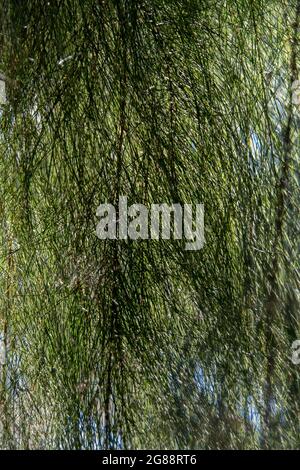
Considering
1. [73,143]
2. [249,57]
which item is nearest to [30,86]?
[73,143]

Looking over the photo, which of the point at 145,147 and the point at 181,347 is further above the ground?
the point at 145,147

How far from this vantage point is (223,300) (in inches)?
46.3

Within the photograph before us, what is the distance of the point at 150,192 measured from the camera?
124 centimetres

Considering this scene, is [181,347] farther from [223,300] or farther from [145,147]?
[145,147]

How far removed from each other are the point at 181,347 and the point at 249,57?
0.36 m

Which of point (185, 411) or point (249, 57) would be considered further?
point (249, 57)

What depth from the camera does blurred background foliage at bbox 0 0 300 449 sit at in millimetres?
1166

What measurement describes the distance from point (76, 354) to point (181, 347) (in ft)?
0.43

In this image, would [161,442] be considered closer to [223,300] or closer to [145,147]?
[223,300]

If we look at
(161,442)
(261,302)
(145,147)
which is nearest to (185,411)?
(161,442)

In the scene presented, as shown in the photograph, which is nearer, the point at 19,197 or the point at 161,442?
the point at 161,442

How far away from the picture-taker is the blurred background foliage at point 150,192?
117cm
